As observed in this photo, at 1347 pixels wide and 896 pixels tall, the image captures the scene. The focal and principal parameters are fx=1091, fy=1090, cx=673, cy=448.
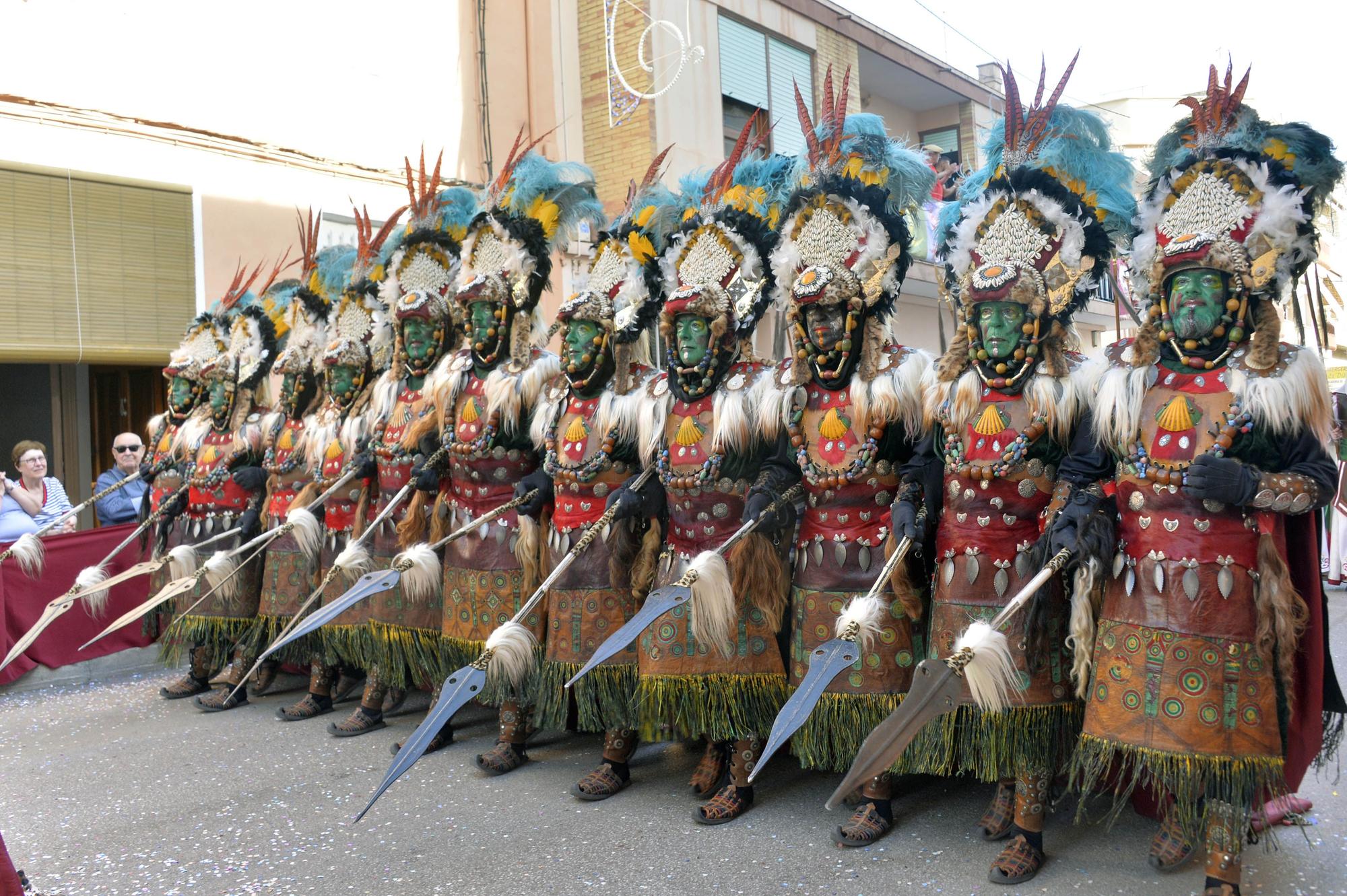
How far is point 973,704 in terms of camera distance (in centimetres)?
367

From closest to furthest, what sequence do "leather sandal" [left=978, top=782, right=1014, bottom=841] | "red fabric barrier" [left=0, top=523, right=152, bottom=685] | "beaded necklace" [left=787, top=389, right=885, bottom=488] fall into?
"leather sandal" [left=978, top=782, right=1014, bottom=841], "beaded necklace" [left=787, top=389, right=885, bottom=488], "red fabric barrier" [left=0, top=523, right=152, bottom=685]

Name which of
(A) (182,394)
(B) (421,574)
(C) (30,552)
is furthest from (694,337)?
(C) (30,552)

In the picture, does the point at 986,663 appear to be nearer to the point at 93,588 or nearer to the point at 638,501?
the point at 638,501

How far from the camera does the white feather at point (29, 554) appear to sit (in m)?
6.67

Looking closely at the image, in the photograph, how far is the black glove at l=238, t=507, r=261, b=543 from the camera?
6516 millimetres

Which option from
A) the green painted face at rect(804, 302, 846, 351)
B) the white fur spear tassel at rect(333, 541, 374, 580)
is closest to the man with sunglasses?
the white fur spear tassel at rect(333, 541, 374, 580)

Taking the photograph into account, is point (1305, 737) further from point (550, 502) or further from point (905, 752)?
point (550, 502)

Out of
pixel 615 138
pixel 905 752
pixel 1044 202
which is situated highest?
pixel 615 138

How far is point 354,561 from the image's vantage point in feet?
17.9

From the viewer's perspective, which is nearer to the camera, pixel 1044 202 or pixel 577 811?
pixel 1044 202

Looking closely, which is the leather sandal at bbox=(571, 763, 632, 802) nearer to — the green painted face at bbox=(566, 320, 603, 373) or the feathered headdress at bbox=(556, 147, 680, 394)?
the feathered headdress at bbox=(556, 147, 680, 394)

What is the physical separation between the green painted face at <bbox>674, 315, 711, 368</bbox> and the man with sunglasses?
202 inches

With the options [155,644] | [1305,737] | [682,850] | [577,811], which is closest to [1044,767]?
[1305,737]

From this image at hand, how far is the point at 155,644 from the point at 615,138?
716 cm
